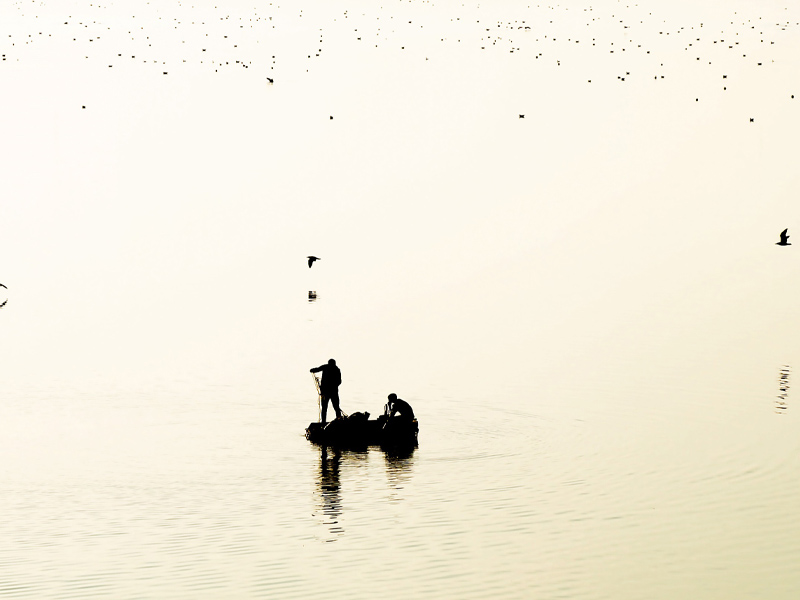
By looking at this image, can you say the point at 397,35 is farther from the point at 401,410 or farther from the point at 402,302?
the point at 401,410

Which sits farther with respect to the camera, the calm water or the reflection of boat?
the reflection of boat

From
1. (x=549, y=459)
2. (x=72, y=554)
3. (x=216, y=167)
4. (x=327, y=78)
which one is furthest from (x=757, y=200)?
(x=72, y=554)

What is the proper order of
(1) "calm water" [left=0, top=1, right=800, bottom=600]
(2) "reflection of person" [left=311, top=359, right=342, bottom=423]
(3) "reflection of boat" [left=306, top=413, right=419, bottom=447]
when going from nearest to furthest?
(1) "calm water" [left=0, top=1, right=800, bottom=600]
(3) "reflection of boat" [left=306, top=413, right=419, bottom=447]
(2) "reflection of person" [left=311, top=359, right=342, bottom=423]

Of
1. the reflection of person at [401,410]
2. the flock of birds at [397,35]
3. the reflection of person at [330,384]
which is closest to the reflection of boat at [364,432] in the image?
the reflection of person at [401,410]

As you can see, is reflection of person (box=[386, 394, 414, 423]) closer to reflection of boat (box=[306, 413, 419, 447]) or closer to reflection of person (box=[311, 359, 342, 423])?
reflection of boat (box=[306, 413, 419, 447])

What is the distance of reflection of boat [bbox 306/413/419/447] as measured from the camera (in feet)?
96.2

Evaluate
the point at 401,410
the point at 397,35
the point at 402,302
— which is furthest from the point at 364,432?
the point at 397,35

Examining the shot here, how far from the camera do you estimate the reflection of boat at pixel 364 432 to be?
96.2ft

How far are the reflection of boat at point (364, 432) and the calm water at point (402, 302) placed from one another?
38 cm

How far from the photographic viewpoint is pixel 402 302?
5253 centimetres

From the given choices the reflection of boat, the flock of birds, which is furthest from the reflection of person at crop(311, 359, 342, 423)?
the flock of birds

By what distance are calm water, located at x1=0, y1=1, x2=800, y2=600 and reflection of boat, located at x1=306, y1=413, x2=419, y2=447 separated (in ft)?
1.24

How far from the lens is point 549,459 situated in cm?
2841

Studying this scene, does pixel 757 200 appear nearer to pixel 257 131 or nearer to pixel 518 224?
pixel 518 224
